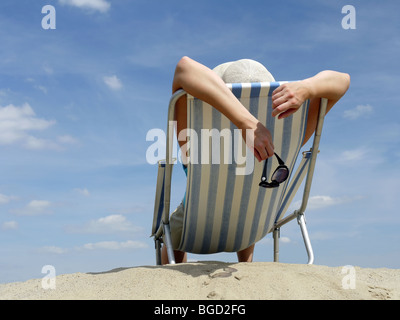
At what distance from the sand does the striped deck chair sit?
0.70m

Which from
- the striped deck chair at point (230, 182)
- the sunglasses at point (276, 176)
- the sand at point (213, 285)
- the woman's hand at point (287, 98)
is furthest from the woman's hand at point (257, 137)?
the sand at point (213, 285)

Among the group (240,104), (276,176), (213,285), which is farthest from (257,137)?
(213,285)

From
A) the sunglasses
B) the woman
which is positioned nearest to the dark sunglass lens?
the sunglasses

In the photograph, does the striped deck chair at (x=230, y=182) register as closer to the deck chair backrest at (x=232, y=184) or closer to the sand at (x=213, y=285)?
the deck chair backrest at (x=232, y=184)

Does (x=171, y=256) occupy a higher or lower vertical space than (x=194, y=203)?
lower

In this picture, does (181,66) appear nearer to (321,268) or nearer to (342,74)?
(342,74)

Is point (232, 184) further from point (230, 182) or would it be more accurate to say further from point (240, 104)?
point (240, 104)

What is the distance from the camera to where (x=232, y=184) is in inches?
164

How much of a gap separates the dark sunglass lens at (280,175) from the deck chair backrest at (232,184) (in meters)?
0.08
